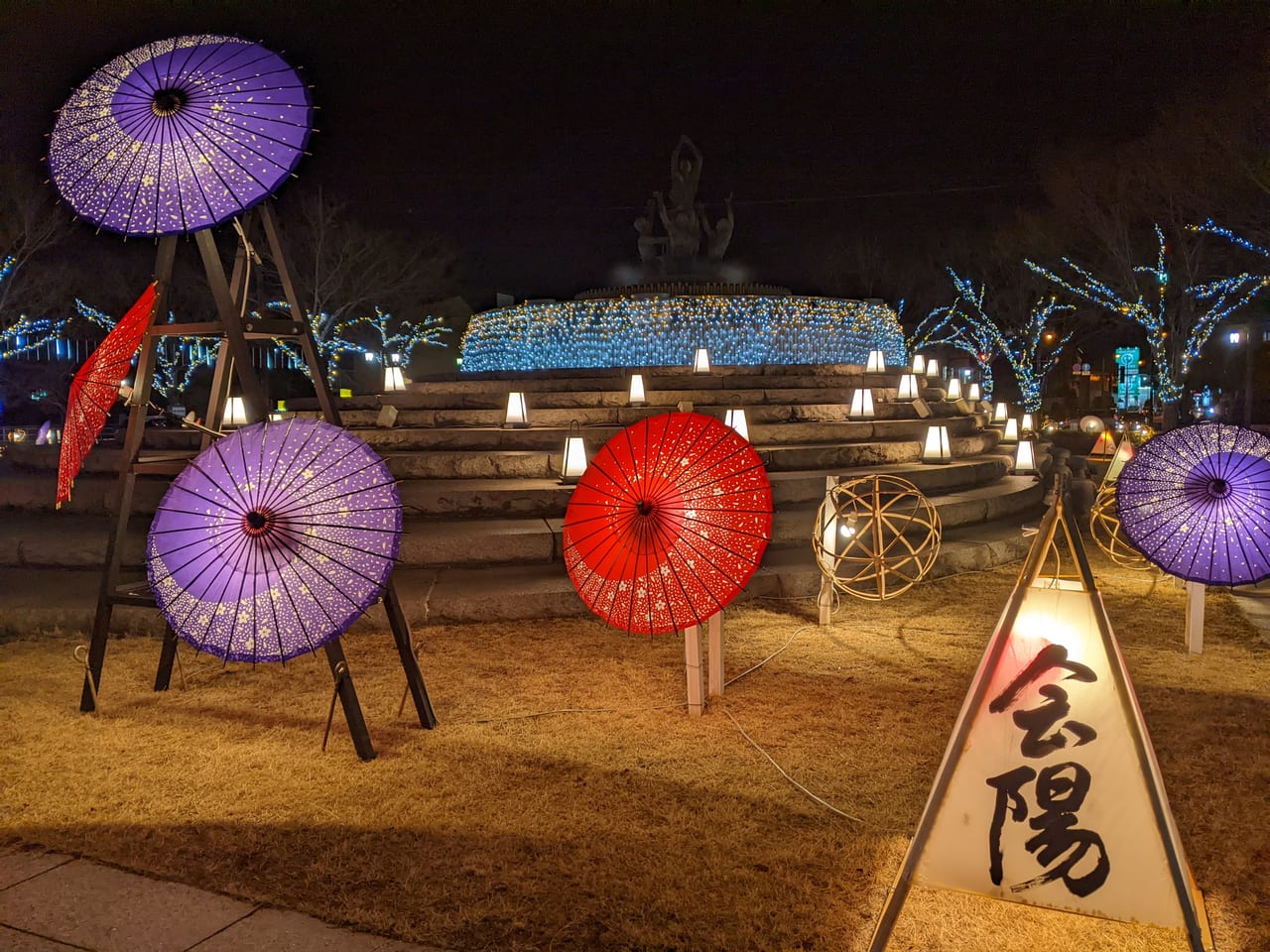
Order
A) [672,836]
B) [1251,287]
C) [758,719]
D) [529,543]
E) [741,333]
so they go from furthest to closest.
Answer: [1251,287], [741,333], [529,543], [758,719], [672,836]

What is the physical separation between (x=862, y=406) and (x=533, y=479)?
480 cm

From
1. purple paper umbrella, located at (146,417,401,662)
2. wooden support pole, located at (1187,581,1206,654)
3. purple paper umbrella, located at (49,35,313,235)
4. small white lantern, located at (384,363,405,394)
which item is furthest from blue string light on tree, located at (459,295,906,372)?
purple paper umbrella, located at (146,417,401,662)

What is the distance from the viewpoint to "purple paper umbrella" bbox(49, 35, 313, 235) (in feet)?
13.5

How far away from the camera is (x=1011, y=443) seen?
52.8 ft

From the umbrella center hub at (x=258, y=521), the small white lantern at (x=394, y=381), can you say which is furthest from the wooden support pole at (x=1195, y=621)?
the small white lantern at (x=394, y=381)

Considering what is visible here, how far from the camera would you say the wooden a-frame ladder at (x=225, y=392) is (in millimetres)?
4285

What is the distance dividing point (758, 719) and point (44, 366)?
40.9 meters

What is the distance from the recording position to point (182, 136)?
13.5 feet

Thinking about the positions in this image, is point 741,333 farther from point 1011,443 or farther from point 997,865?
point 997,865

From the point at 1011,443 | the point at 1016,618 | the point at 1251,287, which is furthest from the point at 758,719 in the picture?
the point at 1251,287

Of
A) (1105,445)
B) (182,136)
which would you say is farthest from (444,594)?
(1105,445)

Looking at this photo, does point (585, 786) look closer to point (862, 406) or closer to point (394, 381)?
point (862, 406)

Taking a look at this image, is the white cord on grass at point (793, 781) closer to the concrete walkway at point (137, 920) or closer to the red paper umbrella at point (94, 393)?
the concrete walkway at point (137, 920)

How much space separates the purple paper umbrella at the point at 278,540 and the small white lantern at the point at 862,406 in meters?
8.79
